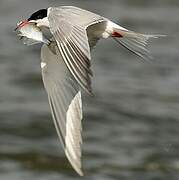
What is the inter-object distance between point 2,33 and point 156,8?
205 cm

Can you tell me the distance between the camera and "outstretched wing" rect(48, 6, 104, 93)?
4.19m

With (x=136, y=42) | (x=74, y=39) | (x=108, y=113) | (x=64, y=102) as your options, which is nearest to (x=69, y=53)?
(x=74, y=39)

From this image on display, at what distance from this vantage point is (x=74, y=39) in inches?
169

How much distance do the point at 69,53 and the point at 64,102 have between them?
1.54 feet

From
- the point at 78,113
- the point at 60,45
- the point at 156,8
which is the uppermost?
the point at 60,45

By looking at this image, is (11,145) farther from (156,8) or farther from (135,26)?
(156,8)

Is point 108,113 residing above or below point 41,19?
below

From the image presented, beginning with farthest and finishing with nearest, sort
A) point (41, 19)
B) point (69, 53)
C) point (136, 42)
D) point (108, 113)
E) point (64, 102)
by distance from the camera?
point (108, 113) → point (136, 42) → point (41, 19) → point (64, 102) → point (69, 53)

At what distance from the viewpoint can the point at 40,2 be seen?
11016mm

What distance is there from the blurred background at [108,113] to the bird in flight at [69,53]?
229cm

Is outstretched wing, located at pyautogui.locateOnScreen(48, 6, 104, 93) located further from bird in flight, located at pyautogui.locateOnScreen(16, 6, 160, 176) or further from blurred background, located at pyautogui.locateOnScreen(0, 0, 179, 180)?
blurred background, located at pyautogui.locateOnScreen(0, 0, 179, 180)

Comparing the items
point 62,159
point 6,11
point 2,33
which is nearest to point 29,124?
point 62,159

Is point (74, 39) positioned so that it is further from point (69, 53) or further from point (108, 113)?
point (108, 113)

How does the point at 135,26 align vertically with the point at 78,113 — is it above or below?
below
